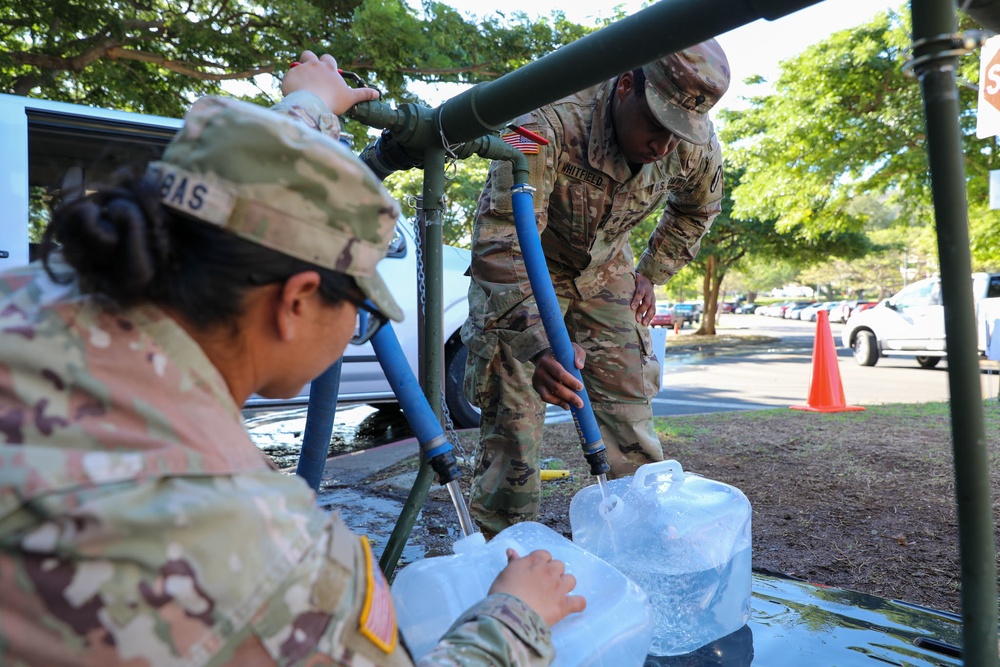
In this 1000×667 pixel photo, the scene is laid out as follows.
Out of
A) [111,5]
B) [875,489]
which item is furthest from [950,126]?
[111,5]

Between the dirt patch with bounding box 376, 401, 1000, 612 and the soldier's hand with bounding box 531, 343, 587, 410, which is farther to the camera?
the dirt patch with bounding box 376, 401, 1000, 612

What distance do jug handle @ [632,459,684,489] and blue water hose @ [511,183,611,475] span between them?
85mm

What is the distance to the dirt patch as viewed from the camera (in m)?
2.69

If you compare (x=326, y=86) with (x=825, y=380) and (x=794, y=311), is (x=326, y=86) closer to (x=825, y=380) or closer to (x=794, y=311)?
(x=825, y=380)

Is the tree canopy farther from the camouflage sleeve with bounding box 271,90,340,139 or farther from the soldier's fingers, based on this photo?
the camouflage sleeve with bounding box 271,90,340,139

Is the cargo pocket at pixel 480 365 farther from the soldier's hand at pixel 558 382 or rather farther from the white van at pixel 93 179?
the white van at pixel 93 179

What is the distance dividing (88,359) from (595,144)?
5.94 ft

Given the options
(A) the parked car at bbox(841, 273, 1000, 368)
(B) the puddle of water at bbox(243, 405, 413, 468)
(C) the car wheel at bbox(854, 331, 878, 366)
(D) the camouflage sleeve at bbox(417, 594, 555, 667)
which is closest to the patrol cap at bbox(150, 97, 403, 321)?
(D) the camouflage sleeve at bbox(417, 594, 555, 667)

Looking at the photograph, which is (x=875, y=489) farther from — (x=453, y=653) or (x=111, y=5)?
(x=111, y=5)

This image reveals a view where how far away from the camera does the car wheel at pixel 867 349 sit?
12.9m

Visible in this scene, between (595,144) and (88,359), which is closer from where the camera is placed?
(88,359)

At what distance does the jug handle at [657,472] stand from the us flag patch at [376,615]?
1.04 meters

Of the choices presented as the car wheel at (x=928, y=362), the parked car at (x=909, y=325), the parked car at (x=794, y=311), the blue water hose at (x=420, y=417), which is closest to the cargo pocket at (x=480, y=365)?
the blue water hose at (x=420, y=417)

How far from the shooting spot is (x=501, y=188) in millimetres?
2049
